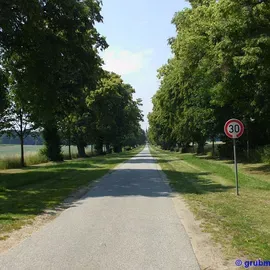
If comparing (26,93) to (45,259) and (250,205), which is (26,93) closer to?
(250,205)

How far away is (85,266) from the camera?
17.9ft

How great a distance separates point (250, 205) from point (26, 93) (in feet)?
50.7

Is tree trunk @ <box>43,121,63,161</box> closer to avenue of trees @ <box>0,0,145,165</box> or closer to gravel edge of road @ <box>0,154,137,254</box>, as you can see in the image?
avenue of trees @ <box>0,0,145,165</box>

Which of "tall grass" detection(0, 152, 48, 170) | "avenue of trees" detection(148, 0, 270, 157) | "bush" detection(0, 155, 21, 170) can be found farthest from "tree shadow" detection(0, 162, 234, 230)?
"tall grass" detection(0, 152, 48, 170)

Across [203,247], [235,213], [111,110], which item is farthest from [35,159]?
[203,247]

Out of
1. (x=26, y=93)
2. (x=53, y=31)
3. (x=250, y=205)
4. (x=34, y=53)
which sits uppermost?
(x=53, y=31)

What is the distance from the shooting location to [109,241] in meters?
6.83

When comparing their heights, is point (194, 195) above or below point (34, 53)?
below

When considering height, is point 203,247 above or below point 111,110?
below

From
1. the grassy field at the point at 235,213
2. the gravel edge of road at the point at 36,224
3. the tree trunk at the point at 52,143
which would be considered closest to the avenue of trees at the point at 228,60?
the grassy field at the point at 235,213

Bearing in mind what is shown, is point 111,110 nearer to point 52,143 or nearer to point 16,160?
point 52,143

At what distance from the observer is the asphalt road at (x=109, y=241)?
18.4 feet

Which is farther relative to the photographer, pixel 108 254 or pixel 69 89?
pixel 69 89

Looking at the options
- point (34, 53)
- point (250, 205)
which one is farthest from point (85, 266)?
point (34, 53)
